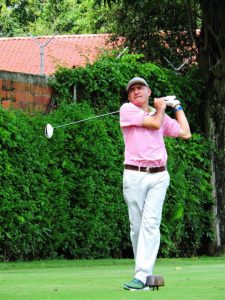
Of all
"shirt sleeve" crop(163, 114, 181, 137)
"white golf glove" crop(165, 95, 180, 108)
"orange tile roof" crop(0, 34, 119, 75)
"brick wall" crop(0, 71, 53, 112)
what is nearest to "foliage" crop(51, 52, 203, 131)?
"brick wall" crop(0, 71, 53, 112)

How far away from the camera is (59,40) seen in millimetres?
30688

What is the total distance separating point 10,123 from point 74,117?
5.14ft

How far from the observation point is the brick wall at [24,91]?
461 inches

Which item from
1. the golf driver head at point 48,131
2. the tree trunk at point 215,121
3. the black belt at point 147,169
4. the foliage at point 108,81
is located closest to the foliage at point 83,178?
the foliage at point 108,81

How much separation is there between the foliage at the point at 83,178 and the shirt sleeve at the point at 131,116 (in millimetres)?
3944

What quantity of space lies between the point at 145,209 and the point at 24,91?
231 inches

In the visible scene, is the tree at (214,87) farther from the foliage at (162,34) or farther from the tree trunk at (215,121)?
the foliage at (162,34)

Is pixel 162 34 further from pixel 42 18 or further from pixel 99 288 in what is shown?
pixel 42 18

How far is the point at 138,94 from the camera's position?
6.95 meters

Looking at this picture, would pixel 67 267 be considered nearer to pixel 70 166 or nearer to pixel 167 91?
pixel 70 166

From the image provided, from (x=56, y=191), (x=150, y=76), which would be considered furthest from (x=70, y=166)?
(x=150, y=76)

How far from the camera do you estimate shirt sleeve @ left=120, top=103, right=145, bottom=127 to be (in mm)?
6680

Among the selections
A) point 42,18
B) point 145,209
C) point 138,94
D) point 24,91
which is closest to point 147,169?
point 145,209

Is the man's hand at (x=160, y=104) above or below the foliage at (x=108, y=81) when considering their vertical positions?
below
